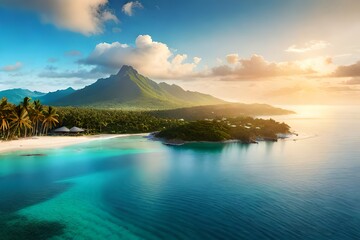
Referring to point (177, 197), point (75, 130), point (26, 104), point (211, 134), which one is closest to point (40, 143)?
point (26, 104)

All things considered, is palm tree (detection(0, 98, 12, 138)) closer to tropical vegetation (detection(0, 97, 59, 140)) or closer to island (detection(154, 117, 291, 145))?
tropical vegetation (detection(0, 97, 59, 140))

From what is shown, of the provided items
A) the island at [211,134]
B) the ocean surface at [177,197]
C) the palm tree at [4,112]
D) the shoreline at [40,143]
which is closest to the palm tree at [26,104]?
the palm tree at [4,112]

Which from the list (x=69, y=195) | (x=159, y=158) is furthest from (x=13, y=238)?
(x=159, y=158)

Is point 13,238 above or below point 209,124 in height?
below

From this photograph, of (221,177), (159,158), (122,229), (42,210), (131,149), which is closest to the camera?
(122,229)

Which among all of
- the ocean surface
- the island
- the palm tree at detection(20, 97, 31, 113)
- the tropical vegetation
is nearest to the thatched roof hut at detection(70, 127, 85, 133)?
the tropical vegetation

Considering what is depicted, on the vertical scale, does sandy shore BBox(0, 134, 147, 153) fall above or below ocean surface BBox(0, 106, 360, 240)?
above

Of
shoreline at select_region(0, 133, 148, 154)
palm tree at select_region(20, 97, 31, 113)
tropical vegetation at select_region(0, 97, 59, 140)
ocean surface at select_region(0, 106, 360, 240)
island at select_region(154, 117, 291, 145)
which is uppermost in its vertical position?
palm tree at select_region(20, 97, 31, 113)

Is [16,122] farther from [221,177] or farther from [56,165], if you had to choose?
[221,177]
